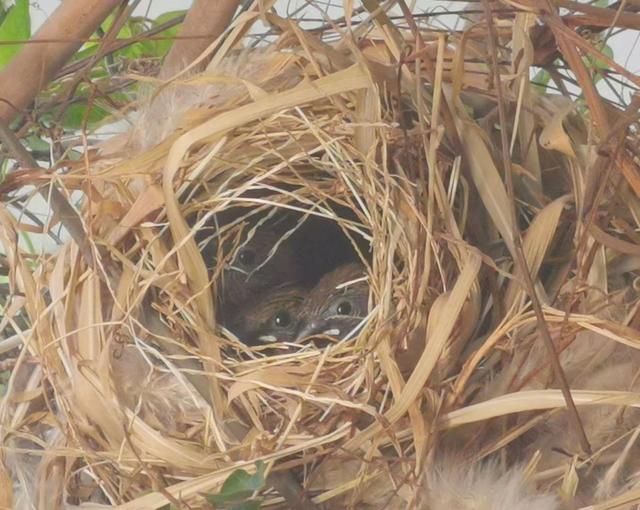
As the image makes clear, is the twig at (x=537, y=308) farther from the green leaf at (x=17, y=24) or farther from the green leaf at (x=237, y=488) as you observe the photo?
the green leaf at (x=17, y=24)

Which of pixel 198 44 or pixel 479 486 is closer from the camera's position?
pixel 479 486

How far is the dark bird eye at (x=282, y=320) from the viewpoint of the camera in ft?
2.09

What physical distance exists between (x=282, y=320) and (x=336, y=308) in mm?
44

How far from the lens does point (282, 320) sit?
64 cm

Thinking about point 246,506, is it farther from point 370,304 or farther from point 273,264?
point 273,264

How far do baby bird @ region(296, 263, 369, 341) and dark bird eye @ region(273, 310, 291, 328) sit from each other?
0.04 ft

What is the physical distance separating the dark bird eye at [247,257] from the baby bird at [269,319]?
0.08 feet

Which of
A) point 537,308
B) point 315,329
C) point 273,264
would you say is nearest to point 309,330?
point 315,329

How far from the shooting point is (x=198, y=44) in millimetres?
571

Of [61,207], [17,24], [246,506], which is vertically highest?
[17,24]

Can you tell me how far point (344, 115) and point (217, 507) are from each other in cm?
19

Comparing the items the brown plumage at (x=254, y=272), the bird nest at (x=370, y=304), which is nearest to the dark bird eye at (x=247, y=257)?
the brown plumage at (x=254, y=272)

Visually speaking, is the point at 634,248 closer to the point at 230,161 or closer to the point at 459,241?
the point at 459,241

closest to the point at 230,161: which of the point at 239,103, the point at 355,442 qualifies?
the point at 239,103
